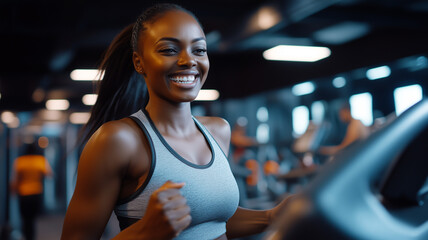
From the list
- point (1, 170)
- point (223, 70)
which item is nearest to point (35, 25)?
point (1, 170)

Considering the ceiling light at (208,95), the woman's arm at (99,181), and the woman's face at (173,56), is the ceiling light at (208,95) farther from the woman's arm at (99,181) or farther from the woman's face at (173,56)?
the woman's arm at (99,181)

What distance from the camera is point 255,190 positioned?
6.92 metres

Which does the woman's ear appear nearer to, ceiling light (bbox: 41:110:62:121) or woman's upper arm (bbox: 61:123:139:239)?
woman's upper arm (bbox: 61:123:139:239)

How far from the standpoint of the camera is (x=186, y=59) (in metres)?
0.94

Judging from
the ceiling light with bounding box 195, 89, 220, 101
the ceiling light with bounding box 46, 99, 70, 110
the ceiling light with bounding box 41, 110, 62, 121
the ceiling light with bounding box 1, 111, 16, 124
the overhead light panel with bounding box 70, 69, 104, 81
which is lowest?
the ceiling light with bounding box 1, 111, 16, 124

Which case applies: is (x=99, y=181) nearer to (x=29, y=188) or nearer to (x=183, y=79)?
(x=183, y=79)

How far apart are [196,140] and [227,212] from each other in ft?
0.64

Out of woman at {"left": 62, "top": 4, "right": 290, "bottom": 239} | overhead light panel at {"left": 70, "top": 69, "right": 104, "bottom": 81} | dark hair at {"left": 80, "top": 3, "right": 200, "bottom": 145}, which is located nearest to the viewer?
woman at {"left": 62, "top": 4, "right": 290, "bottom": 239}

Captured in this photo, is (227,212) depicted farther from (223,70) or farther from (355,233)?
(223,70)

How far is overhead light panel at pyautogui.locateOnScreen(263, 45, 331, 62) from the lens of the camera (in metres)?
6.64

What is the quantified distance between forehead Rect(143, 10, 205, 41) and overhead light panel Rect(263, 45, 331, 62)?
18.5 ft

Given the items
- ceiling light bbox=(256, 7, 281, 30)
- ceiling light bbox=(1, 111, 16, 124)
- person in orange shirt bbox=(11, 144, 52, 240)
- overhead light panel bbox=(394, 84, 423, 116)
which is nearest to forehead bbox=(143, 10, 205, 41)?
ceiling light bbox=(256, 7, 281, 30)

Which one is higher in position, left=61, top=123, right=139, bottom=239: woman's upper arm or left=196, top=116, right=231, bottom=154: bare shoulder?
left=196, top=116, right=231, bottom=154: bare shoulder

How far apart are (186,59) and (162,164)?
245 millimetres
